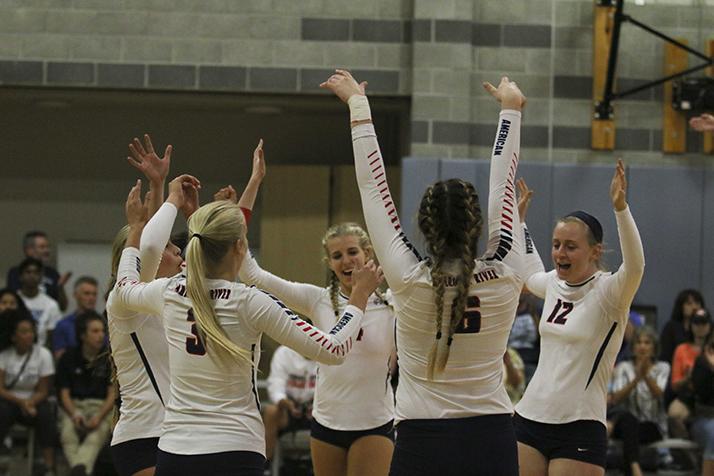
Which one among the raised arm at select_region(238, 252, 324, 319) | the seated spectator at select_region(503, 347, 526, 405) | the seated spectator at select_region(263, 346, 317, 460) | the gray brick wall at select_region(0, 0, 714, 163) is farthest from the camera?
the gray brick wall at select_region(0, 0, 714, 163)

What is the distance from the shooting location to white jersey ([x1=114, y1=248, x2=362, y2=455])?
367cm

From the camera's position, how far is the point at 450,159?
10680 millimetres

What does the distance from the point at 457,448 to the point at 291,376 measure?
550 centimetres

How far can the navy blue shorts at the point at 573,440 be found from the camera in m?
4.71

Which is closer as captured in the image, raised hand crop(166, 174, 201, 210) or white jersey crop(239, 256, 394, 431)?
raised hand crop(166, 174, 201, 210)

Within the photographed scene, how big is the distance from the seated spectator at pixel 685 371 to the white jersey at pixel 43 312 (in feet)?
17.4

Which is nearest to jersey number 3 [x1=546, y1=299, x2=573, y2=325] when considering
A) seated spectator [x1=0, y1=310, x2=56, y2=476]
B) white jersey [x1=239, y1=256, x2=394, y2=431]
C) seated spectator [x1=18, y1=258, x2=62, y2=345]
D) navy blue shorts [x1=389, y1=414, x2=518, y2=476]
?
white jersey [x1=239, y1=256, x2=394, y2=431]

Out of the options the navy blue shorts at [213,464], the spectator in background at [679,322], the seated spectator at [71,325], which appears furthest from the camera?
the spectator in background at [679,322]

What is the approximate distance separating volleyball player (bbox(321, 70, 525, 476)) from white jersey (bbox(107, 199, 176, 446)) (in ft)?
3.65

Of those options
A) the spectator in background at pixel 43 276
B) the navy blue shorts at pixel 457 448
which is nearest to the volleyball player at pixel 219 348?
the navy blue shorts at pixel 457 448

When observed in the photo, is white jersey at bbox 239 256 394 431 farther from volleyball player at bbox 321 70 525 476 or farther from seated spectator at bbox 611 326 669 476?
seated spectator at bbox 611 326 669 476

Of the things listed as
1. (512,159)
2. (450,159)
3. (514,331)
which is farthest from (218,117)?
(512,159)

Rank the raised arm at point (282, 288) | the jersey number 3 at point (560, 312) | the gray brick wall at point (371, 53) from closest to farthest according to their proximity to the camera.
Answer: the jersey number 3 at point (560, 312)
the raised arm at point (282, 288)
the gray brick wall at point (371, 53)

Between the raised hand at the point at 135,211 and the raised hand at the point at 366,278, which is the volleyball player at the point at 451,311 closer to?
the raised hand at the point at 366,278
